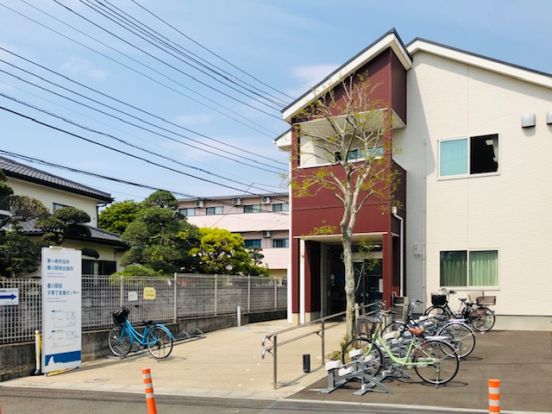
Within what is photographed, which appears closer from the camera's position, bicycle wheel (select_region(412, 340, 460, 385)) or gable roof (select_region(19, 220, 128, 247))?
bicycle wheel (select_region(412, 340, 460, 385))

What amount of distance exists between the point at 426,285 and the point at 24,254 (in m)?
11.2

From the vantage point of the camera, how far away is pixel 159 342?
13.0 metres

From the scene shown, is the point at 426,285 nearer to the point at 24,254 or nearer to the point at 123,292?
the point at 123,292

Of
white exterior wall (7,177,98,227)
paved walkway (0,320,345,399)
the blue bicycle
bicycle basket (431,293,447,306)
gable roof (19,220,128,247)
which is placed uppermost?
white exterior wall (7,177,98,227)

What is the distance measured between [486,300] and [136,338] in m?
8.95

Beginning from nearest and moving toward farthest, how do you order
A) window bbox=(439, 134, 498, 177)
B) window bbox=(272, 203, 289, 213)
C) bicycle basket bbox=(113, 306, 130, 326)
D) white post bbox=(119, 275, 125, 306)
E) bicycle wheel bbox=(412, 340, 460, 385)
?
1. bicycle wheel bbox=(412, 340, 460, 385)
2. bicycle basket bbox=(113, 306, 130, 326)
3. white post bbox=(119, 275, 125, 306)
4. window bbox=(439, 134, 498, 177)
5. window bbox=(272, 203, 289, 213)

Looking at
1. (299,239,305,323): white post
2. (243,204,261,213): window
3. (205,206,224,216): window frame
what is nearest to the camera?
(299,239,305,323): white post

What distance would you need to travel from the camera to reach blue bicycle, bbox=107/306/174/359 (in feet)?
42.6

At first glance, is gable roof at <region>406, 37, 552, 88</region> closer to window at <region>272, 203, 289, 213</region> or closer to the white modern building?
the white modern building

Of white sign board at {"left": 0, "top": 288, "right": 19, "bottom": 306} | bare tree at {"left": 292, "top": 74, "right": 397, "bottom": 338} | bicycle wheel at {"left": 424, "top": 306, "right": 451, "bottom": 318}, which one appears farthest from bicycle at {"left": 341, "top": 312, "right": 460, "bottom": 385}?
white sign board at {"left": 0, "top": 288, "right": 19, "bottom": 306}

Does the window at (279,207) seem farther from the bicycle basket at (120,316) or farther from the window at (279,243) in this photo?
the bicycle basket at (120,316)

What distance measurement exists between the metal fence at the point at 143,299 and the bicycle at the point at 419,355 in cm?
656

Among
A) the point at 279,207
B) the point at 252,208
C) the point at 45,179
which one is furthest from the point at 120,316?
the point at 252,208

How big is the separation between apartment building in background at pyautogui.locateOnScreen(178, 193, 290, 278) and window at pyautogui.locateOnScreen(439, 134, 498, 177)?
2789cm
